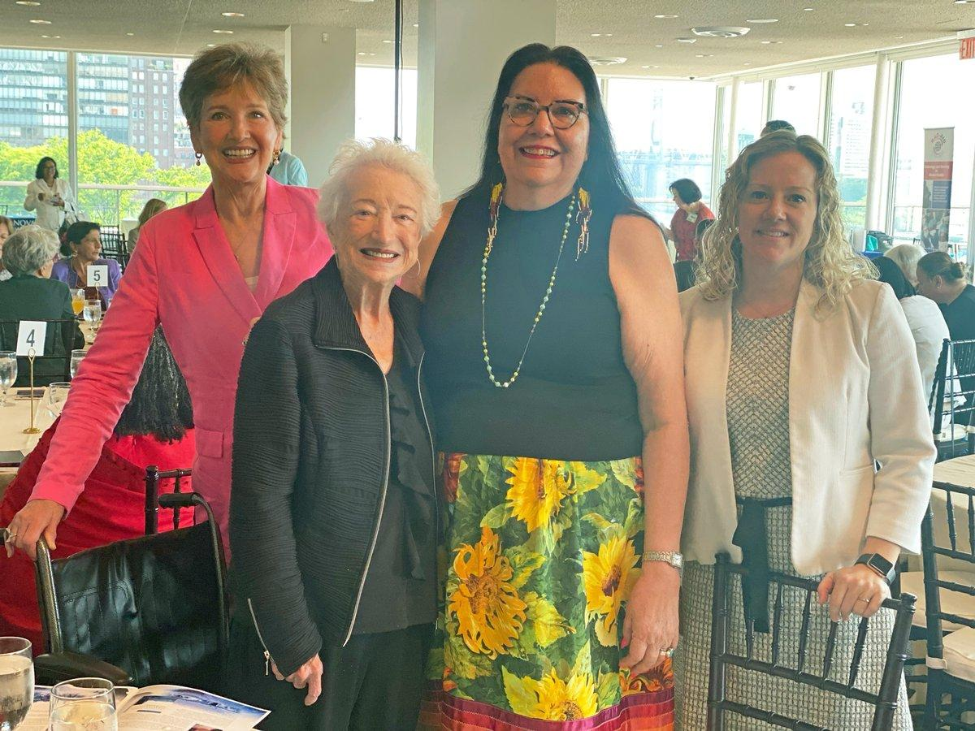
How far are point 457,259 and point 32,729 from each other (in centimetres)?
103

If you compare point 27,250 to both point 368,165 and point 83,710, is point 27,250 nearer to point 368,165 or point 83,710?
point 368,165

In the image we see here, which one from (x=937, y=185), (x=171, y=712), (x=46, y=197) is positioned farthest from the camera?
(x=46, y=197)

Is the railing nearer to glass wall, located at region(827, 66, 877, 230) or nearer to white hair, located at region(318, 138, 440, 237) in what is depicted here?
glass wall, located at region(827, 66, 877, 230)

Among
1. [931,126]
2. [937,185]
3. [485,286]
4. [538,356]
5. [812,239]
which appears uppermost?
[931,126]

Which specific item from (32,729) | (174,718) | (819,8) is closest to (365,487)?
(174,718)

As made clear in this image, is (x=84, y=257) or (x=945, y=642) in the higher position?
(x=84, y=257)

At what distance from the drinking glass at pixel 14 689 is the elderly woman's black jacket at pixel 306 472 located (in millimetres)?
355

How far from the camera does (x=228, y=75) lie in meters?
1.96

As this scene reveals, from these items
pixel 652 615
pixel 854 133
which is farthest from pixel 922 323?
pixel 854 133

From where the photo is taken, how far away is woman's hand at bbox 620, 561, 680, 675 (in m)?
1.78

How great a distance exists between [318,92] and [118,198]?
560 cm

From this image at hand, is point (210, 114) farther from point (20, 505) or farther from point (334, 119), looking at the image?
point (334, 119)

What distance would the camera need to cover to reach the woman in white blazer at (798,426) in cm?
185

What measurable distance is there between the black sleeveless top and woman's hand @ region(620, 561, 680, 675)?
0.22 metres
